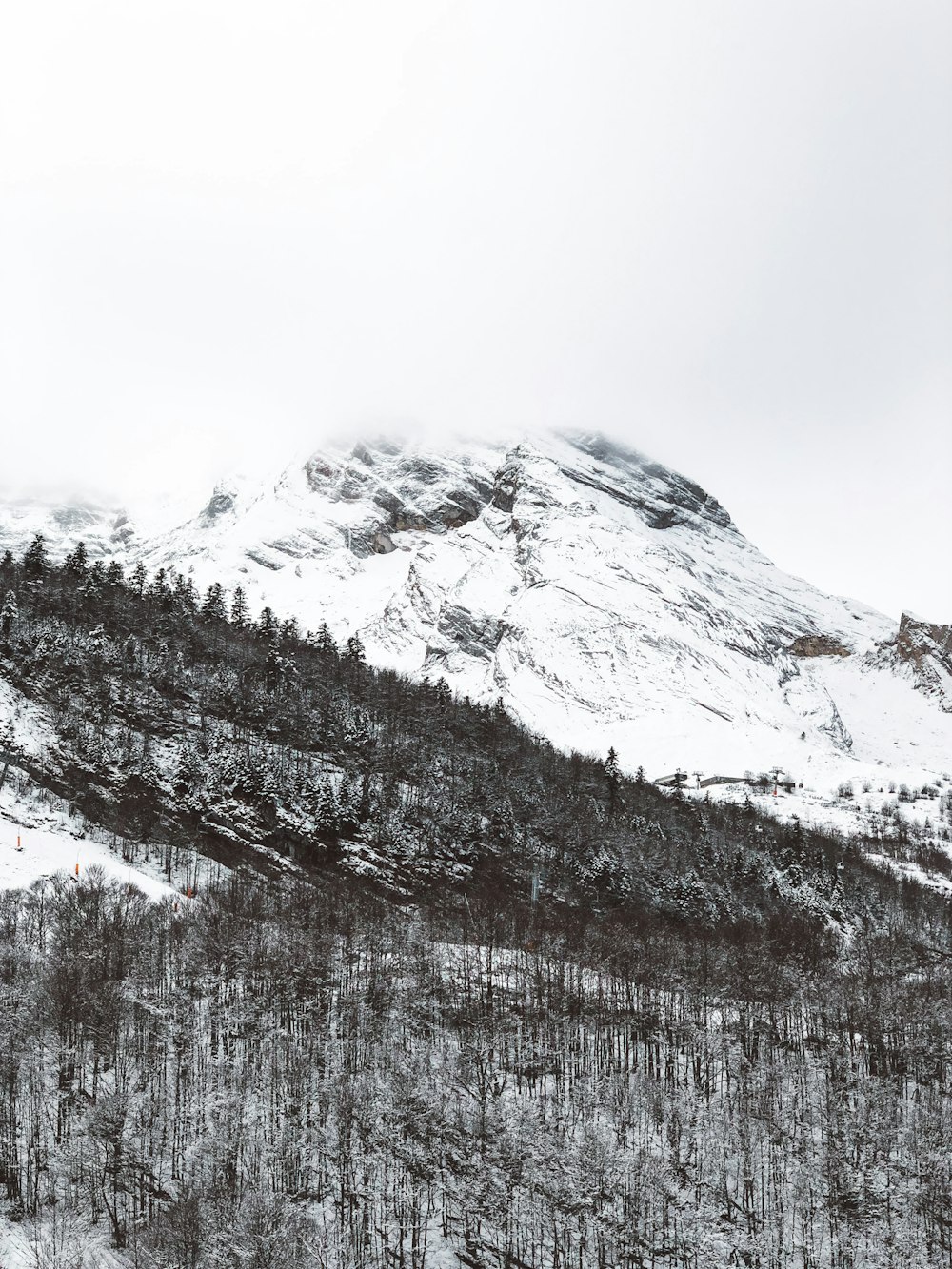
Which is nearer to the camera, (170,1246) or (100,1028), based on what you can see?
(170,1246)

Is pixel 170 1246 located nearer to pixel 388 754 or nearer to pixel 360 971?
pixel 360 971

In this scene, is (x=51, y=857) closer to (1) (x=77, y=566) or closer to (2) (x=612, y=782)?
(1) (x=77, y=566)

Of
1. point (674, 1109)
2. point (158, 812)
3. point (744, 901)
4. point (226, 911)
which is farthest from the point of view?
point (744, 901)

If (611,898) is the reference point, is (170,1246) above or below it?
above

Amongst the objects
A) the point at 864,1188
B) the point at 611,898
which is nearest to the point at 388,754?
the point at 611,898

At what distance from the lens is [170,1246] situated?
47188mm

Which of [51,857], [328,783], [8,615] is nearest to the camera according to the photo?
[51,857]

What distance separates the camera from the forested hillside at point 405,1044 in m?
56.3

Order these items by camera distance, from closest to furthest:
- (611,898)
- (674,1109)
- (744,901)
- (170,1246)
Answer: (170,1246), (674,1109), (611,898), (744,901)

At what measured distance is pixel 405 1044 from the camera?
71.0 m

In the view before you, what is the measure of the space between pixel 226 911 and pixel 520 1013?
96.7ft

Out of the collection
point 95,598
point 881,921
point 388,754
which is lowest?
point 881,921

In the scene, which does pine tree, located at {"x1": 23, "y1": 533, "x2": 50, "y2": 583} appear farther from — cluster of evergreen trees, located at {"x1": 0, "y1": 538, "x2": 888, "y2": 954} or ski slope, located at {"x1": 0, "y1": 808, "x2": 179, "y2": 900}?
ski slope, located at {"x1": 0, "y1": 808, "x2": 179, "y2": 900}

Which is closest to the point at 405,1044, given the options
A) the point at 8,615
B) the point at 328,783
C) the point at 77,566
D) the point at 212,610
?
the point at 328,783
